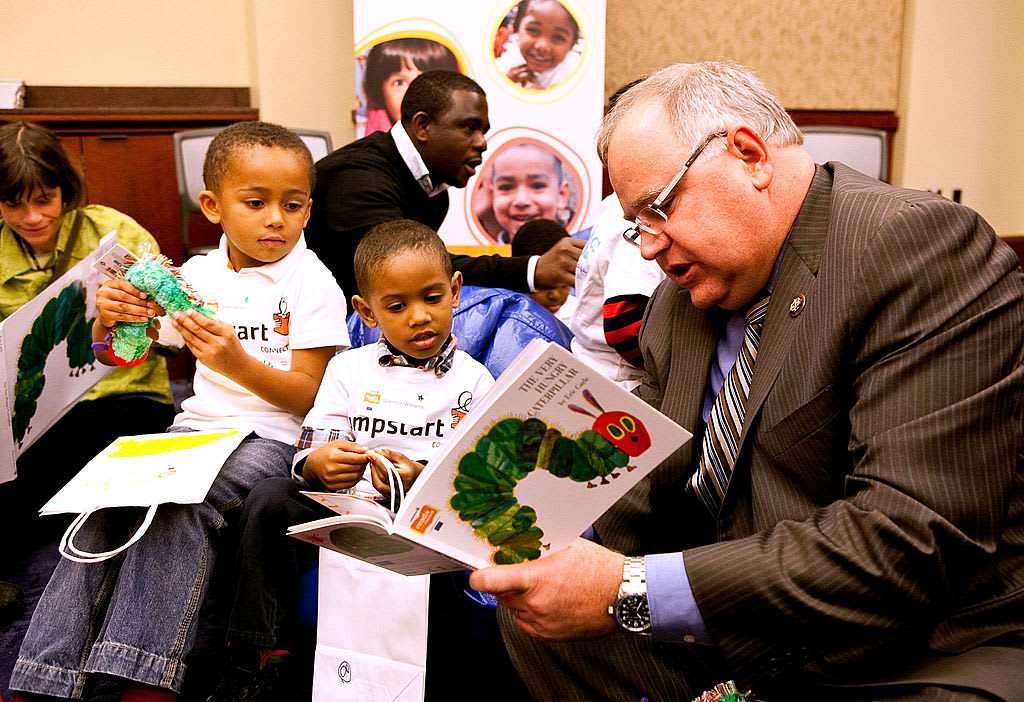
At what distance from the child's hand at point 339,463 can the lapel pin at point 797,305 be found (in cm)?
73

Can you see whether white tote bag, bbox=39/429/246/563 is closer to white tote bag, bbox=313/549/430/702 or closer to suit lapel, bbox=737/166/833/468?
white tote bag, bbox=313/549/430/702

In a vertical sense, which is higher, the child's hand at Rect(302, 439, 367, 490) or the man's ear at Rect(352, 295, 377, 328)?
the man's ear at Rect(352, 295, 377, 328)

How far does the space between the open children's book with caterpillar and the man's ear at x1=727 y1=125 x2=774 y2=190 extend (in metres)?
0.39

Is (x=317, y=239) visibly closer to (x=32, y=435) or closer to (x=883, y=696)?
(x=32, y=435)

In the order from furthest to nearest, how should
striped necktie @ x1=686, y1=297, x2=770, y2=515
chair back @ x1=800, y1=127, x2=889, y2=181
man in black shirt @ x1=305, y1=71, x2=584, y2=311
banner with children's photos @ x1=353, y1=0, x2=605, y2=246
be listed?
banner with children's photos @ x1=353, y1=0, x2=605, y2=246
chair back @ x1=800, y1=127, x2=889, y2=181
man in black shirt @ x1=305, y1=71, x2=584, y2=311
striped necktie @ x1=686, y1=297, x2=770, y2=515

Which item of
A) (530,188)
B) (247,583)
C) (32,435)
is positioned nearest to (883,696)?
(247,583)

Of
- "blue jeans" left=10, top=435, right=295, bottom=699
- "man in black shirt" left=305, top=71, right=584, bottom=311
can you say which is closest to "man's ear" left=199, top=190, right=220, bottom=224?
"man in black shirt" left=305, top=71, right=584, bottom=311

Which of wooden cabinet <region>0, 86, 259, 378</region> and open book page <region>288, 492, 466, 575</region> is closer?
open book page <region>288, 492, 466, 575</region>

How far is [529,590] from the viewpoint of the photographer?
110 centimetres

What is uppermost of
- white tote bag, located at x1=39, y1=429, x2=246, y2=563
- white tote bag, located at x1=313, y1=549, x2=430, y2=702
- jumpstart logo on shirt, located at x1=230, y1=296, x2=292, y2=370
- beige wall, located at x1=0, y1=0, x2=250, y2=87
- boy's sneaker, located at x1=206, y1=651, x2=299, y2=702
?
beige wall, located at x1=0, y1=0, x2=250, y2=87

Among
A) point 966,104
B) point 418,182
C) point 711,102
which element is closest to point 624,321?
point 711,102

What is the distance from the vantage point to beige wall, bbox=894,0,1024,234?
4789 mm

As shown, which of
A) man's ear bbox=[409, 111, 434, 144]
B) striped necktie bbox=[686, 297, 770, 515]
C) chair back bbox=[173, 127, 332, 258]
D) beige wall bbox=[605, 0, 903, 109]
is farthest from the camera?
beige wall bbox=[605, 0, 903, 109]

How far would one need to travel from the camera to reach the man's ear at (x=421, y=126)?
2.68m
